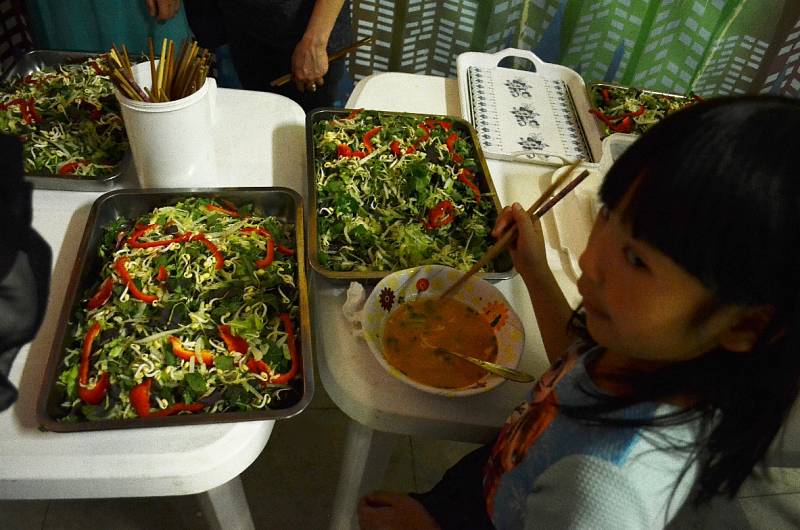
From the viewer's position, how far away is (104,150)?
1305 mm

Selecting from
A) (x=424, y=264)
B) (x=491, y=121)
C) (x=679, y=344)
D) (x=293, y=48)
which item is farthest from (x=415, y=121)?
(x=679, y=344)

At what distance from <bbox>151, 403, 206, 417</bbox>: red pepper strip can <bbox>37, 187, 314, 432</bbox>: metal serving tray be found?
0.04 m

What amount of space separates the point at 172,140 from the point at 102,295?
33cm

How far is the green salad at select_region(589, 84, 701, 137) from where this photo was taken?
64.5 inches

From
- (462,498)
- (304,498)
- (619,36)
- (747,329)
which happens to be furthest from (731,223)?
(619,36)

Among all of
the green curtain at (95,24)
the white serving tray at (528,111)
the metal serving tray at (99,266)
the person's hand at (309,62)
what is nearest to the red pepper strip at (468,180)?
the white serving tray at (528,111)

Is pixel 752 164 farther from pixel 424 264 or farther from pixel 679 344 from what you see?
pixel 424 264

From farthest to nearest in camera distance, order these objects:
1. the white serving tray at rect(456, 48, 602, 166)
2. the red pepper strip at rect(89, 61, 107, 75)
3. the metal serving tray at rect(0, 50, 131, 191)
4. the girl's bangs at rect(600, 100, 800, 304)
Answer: the white serving tray at rect(456, 48, 602, 166), the red pepper strip at rect(89, 61, 107, 75), the metal serving tray at rect(0, 50, 131, 191), the girl's bangs at rect(600, 100, 800, 304)

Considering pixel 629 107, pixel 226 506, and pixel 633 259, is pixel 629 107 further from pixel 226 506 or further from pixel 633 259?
pixel 226 506

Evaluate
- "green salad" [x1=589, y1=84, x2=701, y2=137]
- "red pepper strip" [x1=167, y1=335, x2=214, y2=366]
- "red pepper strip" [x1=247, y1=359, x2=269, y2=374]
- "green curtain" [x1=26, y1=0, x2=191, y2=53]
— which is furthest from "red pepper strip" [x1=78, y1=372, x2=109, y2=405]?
"green curtain" [x1=26, y1=0, x2=191, y2=53]

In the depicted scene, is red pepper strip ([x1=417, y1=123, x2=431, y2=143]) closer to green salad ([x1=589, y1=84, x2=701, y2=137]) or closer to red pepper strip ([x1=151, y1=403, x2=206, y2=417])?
green salad ([x1=589, y1=84, x2=701, y2=137])

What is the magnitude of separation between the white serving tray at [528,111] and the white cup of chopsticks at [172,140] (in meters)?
0.69

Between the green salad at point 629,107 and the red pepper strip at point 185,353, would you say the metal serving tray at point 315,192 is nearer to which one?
the red pepper strip at point 185,353

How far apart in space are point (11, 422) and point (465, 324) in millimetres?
710
